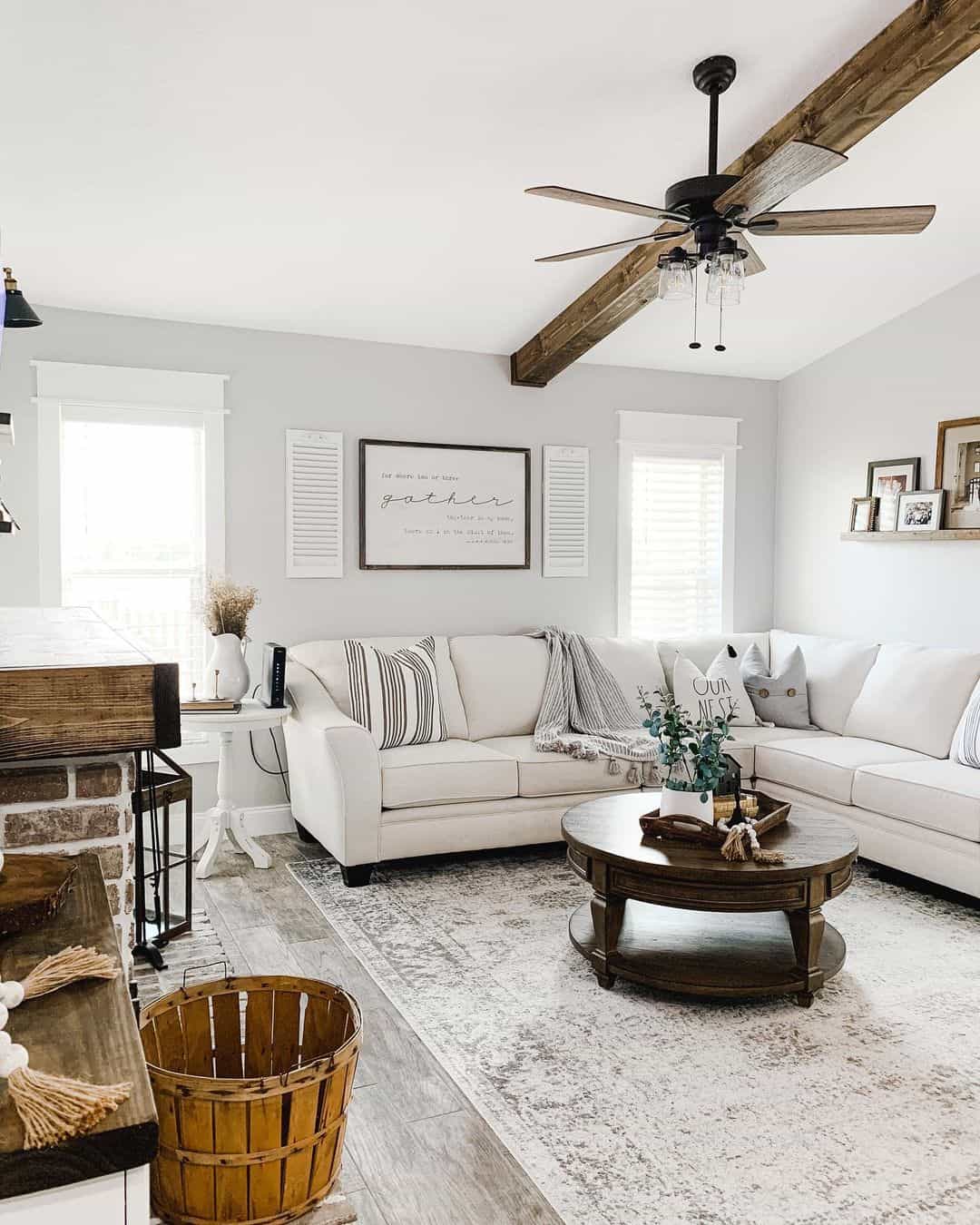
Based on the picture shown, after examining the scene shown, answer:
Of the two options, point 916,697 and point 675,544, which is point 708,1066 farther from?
point 675,544

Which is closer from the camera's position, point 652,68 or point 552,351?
point 652,68

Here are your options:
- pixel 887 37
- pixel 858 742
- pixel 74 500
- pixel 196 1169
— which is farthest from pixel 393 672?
pixel 196 1169

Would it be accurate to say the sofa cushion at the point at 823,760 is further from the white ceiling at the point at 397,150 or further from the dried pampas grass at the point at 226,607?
the dried pampas grass at the point at 226,607

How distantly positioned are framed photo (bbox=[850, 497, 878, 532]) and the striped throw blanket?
61.1 inches

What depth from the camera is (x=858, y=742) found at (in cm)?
479

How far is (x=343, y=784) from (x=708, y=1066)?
186 cm

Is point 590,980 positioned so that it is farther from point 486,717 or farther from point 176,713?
point 176,713

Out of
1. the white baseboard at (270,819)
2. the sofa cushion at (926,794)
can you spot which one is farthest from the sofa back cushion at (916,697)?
the white baseboard at (270,819)

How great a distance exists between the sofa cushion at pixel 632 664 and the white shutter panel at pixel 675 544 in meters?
0.34

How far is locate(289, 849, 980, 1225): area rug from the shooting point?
6.88 ft

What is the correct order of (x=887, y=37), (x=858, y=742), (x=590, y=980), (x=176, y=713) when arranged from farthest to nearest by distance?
(x=858, y=742) → (x=590, y=980) → (x=887, y=37) → (x=176, y=713)

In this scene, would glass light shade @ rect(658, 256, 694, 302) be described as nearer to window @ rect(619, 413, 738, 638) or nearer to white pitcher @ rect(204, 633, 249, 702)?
white pitcher @ rect(204, 633, 249, 702)

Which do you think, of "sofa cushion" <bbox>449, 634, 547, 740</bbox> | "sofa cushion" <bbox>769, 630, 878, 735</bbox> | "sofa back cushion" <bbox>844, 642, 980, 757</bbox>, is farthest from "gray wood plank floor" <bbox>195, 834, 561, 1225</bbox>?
"sofa cushion" <bbox>769, 630, 878, 735</bbox>

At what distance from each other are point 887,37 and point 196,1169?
3.19 meters
